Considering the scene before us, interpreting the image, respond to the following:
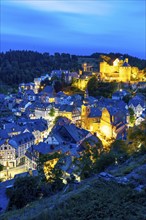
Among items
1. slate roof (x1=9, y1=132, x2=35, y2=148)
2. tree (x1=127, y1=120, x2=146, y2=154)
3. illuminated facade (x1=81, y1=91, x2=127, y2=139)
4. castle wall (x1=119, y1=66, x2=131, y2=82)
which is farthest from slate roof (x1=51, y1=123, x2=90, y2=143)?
castle wall (x1=119, y1=66, x2=131, y2=82)

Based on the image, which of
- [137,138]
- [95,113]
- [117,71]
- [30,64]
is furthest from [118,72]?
[30,64]

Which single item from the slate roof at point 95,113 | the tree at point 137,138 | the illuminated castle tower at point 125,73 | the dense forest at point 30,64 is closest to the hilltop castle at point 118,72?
the illuminated castle tower at point 125,73

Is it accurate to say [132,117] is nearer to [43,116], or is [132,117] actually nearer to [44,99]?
[43,116]

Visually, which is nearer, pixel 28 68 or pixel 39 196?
pixel 39 196

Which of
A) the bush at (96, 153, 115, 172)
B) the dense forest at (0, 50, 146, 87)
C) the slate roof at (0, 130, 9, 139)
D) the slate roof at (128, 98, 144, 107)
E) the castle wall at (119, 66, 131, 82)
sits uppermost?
the dense forest at (0, 50, 146, 87)

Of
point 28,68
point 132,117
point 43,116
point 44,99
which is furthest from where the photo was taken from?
point 28,68

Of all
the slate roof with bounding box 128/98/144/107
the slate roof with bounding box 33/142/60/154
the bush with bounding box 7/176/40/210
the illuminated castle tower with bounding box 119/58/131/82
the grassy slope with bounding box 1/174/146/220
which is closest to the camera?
the grassy slope with bounding box 1/174/146/220

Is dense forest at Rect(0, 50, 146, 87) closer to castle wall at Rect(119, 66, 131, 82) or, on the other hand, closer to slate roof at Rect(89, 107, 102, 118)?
castle wall at Rect(119, 66, 131, 82)

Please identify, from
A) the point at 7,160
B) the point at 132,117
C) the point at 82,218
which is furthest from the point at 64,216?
the point at 132,117
